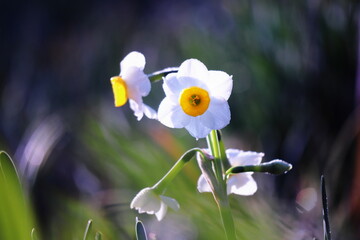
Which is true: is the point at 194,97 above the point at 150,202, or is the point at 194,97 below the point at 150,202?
above

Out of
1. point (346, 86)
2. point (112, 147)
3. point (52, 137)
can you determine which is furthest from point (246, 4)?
point (112, 147)

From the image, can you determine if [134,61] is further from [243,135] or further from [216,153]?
[243,135]

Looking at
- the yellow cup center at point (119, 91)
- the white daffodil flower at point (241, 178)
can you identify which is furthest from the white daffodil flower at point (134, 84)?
the white daffodil flower at point (241, 178)

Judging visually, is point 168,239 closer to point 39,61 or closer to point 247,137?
point 247,137

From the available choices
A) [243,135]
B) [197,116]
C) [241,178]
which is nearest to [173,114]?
[197,116]

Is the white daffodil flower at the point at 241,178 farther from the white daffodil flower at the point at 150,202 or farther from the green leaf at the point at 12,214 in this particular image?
the green leaf at the point at 12,214

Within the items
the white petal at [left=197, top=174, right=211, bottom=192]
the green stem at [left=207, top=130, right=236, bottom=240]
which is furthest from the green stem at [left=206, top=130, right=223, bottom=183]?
the white petal at [left=197, top=174, right=211, bottom=192]

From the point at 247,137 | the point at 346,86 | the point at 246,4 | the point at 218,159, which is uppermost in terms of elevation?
the point at 246,4
